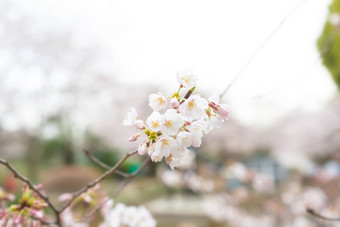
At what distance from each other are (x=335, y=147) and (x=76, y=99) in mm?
9273

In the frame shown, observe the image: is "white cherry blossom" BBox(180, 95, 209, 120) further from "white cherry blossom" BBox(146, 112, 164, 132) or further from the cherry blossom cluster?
the cherry blossom cluster

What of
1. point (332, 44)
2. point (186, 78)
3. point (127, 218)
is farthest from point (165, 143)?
point (332, 44)

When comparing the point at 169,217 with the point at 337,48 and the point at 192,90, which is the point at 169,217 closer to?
the point at 337,48

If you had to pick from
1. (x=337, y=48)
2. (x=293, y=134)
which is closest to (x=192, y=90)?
(x=337, y=48)

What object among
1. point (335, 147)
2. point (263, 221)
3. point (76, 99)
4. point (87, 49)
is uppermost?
point (335, 147)

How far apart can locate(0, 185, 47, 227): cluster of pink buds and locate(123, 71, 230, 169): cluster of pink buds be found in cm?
35

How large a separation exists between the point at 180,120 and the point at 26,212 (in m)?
0.46

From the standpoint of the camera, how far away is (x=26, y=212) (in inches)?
30.5

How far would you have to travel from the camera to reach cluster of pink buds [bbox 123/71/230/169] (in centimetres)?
59

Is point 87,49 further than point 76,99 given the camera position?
No

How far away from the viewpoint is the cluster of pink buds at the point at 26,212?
→ 0.75 meters

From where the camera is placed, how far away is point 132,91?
1288 centimetres

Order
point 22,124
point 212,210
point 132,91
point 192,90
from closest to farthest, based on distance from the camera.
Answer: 1. point 192,90
2. point 212,210
3. point 22,124
4. point 132,91

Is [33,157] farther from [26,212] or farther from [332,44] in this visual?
[26,212]
